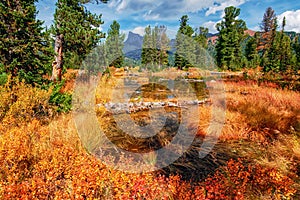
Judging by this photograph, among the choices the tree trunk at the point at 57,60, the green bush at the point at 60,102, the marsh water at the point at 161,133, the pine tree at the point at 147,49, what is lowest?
the marsh water at the point at 161,133

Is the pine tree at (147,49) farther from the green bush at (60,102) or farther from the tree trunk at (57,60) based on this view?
the green bush at (60,102)

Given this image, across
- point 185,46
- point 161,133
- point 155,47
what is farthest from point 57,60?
point 155,47

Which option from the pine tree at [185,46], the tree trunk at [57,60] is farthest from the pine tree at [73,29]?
the pine tree at [185,46]

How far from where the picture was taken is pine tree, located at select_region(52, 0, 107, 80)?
933cm

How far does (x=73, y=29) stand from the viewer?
373 inches

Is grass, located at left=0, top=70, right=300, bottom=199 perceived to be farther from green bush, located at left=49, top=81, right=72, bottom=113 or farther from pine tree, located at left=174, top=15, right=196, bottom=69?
pine tree, located at left=174, top=15, right=196, bottom=69

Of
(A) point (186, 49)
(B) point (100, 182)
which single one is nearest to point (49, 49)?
(B) point (100, 182)

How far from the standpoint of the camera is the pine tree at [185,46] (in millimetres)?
35531

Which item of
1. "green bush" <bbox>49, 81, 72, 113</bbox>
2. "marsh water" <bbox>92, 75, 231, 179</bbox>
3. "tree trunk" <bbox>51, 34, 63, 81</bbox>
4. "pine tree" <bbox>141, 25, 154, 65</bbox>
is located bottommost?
"marsh water" <bbox>92, 75, 231, 179</bbox>

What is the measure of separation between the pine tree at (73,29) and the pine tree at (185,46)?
26176 mm

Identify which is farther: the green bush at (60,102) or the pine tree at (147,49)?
the pine tree at (147,49)

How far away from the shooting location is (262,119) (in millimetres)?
6043

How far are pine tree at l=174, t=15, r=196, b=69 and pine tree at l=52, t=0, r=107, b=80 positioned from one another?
1031 inches

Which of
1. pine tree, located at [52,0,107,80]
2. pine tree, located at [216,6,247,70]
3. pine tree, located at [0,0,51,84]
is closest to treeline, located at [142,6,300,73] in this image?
pine tree, located at [216,6,247,70]
